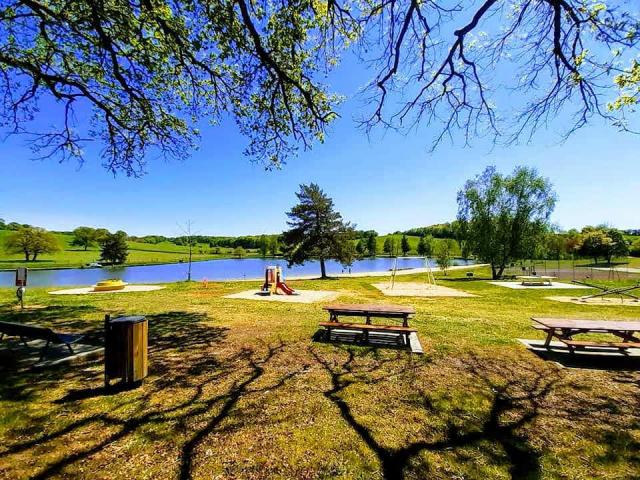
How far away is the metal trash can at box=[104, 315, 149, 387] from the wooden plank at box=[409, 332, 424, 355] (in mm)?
4837

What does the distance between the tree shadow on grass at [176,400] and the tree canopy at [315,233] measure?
2210 centimetres

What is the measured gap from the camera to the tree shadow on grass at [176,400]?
291 cm

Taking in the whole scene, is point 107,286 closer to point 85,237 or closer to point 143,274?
point 143,274

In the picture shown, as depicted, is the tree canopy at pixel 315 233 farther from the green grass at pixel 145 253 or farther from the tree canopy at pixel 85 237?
the tree canopy at pixel 85 237

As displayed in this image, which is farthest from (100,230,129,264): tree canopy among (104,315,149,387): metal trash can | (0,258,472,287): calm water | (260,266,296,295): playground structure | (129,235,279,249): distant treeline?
(104,315,149,387): metal trash can

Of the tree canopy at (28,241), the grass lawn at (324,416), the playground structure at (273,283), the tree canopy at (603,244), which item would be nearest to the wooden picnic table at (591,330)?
the grass lawn at (324,416)

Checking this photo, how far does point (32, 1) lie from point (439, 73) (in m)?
8.06

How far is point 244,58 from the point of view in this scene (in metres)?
7.14

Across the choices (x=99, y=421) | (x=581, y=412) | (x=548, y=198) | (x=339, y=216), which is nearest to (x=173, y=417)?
(x=99, y=421)

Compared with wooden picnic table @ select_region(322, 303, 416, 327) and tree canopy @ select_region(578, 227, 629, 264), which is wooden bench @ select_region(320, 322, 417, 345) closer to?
wooden picnic table @ select_region(322, 303, 416, 327)

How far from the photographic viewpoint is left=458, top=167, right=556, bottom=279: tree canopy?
28547mm

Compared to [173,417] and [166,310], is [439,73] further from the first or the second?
[166,310]

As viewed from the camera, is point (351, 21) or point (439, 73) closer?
point (439, 73)

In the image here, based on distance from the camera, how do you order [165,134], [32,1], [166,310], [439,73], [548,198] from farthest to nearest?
[548,198] → [166,310] → [165,134] → [32,1] → [439,73]
